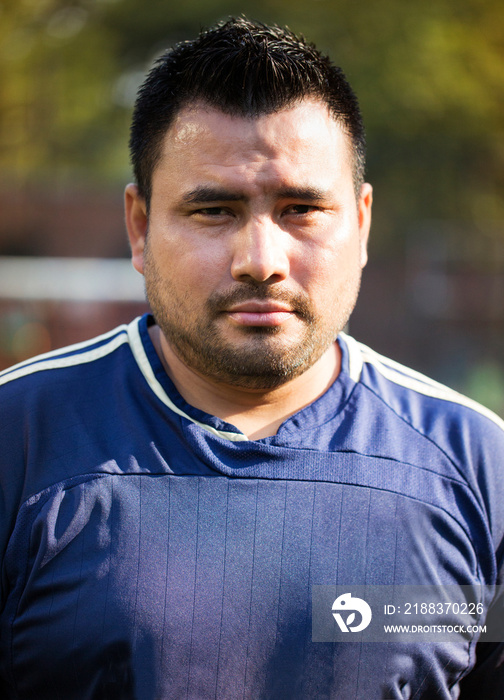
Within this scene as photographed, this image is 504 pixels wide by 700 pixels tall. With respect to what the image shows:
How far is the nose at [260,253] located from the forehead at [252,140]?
15 centimetres

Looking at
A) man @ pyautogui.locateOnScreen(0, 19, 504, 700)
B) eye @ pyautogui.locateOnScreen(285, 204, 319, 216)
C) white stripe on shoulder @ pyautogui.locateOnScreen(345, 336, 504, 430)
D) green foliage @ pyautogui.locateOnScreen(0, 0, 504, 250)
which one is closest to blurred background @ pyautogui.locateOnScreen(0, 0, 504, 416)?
green foliage @ pyautogui.locateOnScreen(0, 0, 504, 250)

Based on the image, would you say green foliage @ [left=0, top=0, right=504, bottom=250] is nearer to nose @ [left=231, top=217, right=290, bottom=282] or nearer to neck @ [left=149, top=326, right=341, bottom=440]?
neck @ [left=149, top=326, right=341, bottom=440]

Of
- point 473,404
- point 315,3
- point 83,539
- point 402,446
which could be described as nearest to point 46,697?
point 83,539

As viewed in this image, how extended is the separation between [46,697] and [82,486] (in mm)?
482

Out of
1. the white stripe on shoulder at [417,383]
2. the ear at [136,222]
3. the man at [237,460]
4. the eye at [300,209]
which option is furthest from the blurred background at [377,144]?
the eye at [300,209]

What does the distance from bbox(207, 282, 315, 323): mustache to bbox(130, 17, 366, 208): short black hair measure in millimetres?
398

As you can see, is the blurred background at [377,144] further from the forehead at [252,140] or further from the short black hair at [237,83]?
the forehead at [252,140]

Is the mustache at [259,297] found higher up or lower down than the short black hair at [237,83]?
lower down

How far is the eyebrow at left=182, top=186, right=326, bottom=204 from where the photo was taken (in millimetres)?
1745

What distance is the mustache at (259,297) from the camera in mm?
1732

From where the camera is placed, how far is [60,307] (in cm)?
1172

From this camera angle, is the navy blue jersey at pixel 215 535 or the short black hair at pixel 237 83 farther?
the short black hair at pixel 237 83

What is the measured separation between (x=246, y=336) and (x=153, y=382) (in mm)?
307

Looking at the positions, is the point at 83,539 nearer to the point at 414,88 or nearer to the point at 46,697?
the point at 46,697
